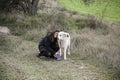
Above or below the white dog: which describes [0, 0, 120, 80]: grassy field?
below

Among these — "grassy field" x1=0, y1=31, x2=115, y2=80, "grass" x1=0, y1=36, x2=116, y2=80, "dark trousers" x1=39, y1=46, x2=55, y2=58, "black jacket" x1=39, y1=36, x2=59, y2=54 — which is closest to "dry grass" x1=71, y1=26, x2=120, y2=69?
"grassy field" x1=0, y1=31, x2=115, y2=80

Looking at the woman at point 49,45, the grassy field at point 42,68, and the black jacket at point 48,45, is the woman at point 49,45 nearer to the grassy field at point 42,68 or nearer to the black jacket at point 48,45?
the black jacket at point 48,45

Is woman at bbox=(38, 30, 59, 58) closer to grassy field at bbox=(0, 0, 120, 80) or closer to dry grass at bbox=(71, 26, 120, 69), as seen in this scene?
grassy field at bbox=(0, 0, 120, 80)

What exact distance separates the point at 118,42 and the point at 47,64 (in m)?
5.33

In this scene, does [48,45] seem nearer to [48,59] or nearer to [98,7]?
[48,59]

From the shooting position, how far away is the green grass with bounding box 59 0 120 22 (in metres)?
26.8

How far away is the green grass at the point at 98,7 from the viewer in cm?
2681

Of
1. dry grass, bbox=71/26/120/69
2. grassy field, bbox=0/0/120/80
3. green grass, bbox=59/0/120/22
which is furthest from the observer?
green grass, bbox=59/0/120/22

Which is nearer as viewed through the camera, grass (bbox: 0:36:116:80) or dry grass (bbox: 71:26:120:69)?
grass (bbox: 0:36:116:80)

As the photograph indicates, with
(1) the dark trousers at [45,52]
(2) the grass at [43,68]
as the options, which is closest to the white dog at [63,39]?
(1) the dark trousers at [45,52]

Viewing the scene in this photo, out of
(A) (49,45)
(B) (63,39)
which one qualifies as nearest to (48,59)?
(A) (49,45)

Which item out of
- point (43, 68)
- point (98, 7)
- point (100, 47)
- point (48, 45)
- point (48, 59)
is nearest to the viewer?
point (43, 68)

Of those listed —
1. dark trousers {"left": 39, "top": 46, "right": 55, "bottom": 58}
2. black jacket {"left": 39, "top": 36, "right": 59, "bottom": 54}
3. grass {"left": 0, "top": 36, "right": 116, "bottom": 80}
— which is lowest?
grass {"left": 0, "top": 36, "right": 116, "bottom": 80}

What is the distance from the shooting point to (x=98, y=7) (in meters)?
28.5
